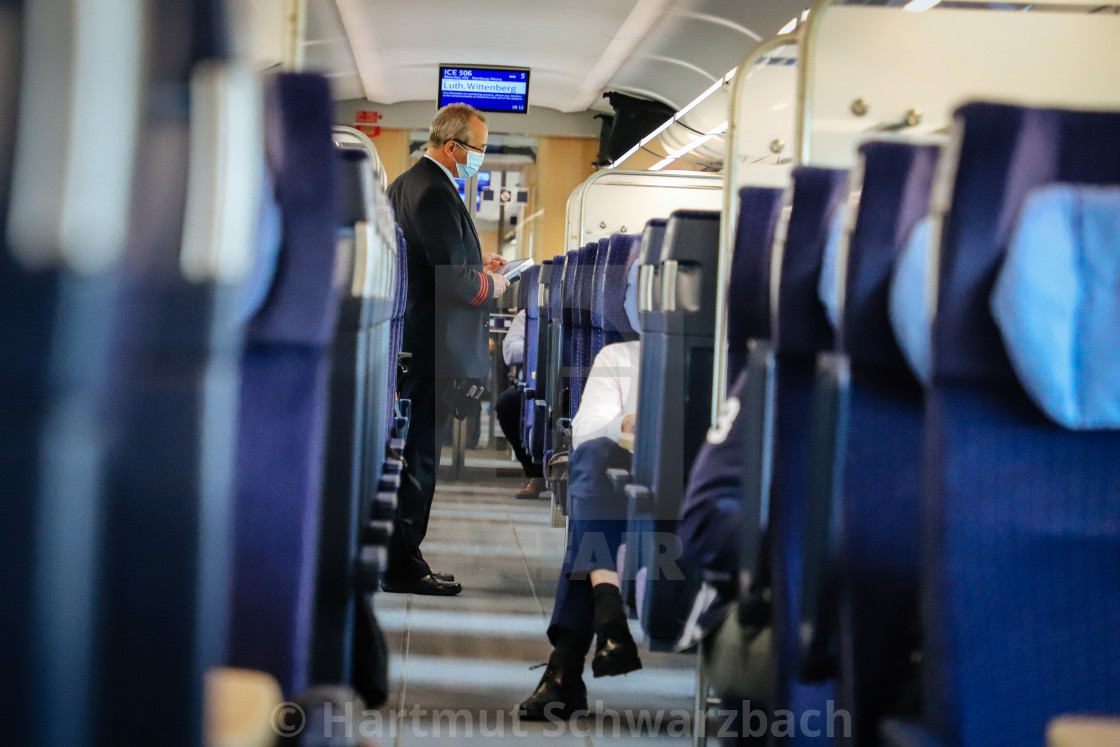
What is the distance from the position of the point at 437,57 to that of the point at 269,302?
1084cm

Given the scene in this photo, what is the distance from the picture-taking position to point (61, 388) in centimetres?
52

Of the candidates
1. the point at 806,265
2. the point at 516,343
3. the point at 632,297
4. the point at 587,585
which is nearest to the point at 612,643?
the point at 587,585

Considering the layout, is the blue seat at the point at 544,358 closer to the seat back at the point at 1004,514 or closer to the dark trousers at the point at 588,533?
the dark trousers at the point at 588,533

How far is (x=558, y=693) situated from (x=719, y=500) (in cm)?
115

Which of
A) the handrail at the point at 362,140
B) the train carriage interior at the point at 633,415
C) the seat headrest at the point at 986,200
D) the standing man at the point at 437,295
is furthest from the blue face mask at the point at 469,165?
the seat headrest at the point at 986,200

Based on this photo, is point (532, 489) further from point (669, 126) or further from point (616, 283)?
point (616, 283)

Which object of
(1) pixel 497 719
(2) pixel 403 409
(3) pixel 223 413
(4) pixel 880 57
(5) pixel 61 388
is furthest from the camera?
(2) pixel 403 409

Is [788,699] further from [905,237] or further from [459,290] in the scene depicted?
[459,290]

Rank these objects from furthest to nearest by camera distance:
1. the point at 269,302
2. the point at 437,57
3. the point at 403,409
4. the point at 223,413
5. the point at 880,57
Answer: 1. the point at 437,57
2. the point at 403,409
3. the point at 880,57
4. the point at 269,302
5. the point at 223,413

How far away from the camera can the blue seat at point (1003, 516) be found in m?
1.14

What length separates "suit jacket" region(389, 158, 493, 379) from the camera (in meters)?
4.53

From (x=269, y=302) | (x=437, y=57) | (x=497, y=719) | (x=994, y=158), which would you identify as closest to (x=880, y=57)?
(x=994, y=158)

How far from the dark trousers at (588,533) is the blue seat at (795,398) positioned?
1.21 m

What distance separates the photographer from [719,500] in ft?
7.01
